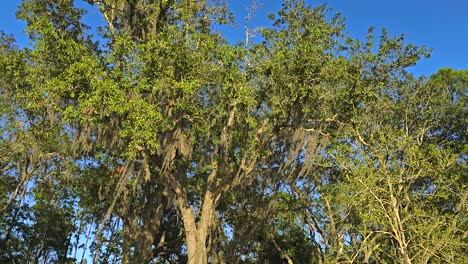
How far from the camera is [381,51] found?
13.6 meters

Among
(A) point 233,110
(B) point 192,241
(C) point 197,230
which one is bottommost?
(B) point 192,241

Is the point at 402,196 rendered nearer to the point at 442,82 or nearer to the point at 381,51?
the point at 381,51

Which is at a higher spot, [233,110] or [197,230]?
[233,110]

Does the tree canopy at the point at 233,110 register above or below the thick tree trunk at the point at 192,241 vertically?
above

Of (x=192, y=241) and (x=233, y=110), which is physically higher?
(x=233, y=110)

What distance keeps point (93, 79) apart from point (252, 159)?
483cm

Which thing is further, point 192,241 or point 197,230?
point 197,230

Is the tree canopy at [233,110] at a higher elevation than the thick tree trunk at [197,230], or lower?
higher

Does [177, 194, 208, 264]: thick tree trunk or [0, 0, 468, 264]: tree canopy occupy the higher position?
[0, 0, 468, 264]: tree canopy

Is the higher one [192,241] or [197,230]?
[197,230]

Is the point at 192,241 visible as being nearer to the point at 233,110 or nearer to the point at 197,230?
the point at 197,230

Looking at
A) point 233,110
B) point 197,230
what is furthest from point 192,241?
point 233,110

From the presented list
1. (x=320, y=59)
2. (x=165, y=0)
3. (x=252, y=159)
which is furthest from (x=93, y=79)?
(x=320, y=59)

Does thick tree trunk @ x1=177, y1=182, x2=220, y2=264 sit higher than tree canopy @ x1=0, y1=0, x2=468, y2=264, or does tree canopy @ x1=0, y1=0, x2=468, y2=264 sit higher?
tree canopy @ x1=0, y1=0, x2=468, y2=264
